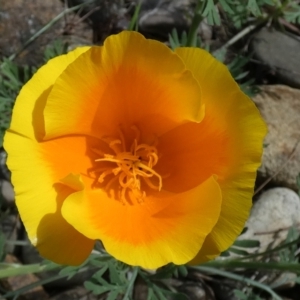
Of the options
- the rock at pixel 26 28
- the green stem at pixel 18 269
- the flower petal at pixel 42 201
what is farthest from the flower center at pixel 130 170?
the rock at pixel 26 28

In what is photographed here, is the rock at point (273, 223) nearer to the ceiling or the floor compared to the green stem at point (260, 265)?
nearer to the floor

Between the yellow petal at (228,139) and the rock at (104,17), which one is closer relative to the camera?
the yellow petal at (228,139)

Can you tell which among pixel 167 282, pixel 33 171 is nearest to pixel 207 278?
pixel 167 282

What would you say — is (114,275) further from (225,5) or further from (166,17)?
(166,17)

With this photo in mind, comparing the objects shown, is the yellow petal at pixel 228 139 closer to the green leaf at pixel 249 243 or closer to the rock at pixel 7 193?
the green leaf at pixel 249 243

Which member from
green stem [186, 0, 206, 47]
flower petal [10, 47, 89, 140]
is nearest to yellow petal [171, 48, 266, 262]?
flower petal [10, 47, 89, 140]

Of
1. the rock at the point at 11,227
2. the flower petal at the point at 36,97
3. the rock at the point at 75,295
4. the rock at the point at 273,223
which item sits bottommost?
the rock at the point at 75,295

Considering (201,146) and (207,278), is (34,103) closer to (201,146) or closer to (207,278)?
(201,146)
